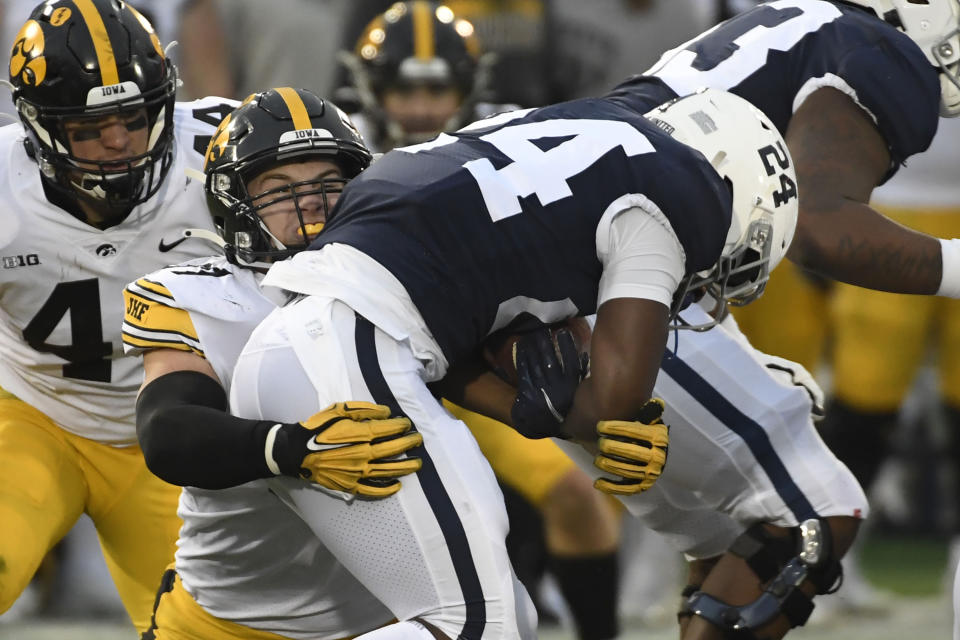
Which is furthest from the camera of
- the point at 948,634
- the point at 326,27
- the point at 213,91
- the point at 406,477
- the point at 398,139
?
the point at 326,27

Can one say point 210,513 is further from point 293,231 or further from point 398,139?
point 398,139

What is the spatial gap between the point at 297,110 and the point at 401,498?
0.88 m

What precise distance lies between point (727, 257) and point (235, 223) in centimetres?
97

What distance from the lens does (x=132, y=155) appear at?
376 centimetres

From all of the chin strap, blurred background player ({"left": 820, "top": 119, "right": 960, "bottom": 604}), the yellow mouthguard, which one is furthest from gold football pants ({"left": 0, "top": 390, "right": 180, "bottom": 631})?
blurred background player ({"left": 820, "top": 119, "right": 960, "bottom": 604})

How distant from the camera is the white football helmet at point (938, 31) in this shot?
146 inches

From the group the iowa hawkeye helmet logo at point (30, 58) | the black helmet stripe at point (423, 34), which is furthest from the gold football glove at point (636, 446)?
the black helmet stripe at point (423, 34)

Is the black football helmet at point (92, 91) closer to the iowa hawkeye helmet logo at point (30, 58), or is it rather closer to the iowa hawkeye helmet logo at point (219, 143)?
the iowa hawkeye helmet logo at point (30, 58)

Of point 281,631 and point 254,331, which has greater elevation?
point 254,331

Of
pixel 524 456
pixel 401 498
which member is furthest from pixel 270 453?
pixel 524 456

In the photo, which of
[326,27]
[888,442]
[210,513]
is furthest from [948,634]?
[326,27]

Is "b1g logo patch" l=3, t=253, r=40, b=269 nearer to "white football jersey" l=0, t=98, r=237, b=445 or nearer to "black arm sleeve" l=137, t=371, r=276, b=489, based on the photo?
"white football jersey" l=0, t=98, r=237, b=445

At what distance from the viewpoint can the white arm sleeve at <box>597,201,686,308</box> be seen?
2904 mm

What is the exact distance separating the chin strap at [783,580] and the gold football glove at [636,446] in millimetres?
679
